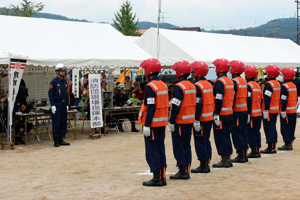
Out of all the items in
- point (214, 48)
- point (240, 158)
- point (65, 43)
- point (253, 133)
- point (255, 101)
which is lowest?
point (240, 158)

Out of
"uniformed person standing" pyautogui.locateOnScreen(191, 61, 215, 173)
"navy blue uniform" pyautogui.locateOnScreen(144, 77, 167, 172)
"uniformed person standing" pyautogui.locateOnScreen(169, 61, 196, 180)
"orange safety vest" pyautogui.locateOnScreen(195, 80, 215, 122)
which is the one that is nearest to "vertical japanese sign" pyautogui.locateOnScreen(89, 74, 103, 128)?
"uniformed person standing" pyautogui.locateOnScreen(191, 61, 215, 173)

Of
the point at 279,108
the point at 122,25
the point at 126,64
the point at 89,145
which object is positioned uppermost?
the point at 122,25

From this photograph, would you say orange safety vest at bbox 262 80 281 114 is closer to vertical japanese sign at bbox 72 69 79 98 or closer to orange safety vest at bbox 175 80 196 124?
orange safety vest at bbox 175 80 196 124

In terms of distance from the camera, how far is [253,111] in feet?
31.7

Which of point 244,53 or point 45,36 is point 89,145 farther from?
point 244,53

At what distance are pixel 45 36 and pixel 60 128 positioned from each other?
125 inches

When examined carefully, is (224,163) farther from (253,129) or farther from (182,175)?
(253,129)

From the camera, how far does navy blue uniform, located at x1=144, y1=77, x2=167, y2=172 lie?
685 cm

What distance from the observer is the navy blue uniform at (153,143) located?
22.5 feet

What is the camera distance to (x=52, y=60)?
12.1 metres

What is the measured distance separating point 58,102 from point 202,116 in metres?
5.10

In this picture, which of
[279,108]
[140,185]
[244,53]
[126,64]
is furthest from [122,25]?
[140,185]

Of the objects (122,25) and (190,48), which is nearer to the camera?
(190,48)

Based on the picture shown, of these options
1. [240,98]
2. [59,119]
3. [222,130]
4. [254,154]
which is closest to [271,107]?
[254,154]
